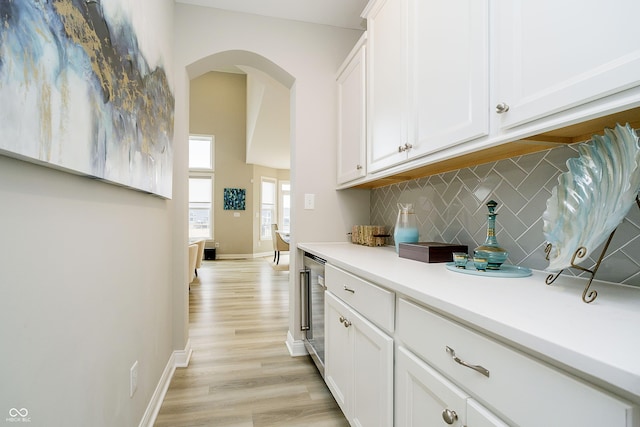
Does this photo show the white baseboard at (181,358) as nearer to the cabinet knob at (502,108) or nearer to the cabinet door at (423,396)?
the cabinet door at (423,396)

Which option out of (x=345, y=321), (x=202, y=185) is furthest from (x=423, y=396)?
(x=202, y=185)

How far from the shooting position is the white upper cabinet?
3.53ft

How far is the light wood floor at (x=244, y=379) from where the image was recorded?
1.69 metres

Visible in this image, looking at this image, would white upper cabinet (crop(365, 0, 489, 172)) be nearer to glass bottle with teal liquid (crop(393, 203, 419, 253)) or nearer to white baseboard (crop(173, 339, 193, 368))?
glass bottle with teal liquid (crop(393, 203, 419, 253))

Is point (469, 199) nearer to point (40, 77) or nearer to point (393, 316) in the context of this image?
point (393, 316)

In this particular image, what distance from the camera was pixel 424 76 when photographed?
1347 mm

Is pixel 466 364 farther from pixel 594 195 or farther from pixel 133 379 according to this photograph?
pixel 133 379

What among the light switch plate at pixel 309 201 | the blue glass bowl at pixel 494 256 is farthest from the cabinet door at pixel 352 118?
the blue glass bowl at pixel 494 256

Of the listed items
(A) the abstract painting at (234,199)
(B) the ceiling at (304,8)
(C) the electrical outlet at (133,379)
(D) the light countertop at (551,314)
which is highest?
(B) the ceiling at (304,8)

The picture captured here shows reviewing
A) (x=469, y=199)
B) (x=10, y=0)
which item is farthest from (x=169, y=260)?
(x=469, y=199)

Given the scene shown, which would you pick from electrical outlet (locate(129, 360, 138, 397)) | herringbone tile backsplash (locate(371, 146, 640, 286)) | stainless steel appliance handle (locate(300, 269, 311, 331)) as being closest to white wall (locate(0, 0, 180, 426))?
electrical outlet (locate(129, 360, 138, 397))

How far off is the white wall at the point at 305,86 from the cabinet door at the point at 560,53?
1.64 m

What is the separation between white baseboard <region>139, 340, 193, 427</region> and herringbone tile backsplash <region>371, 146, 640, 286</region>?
5.90ft

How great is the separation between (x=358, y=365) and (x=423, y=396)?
0.49 meters
